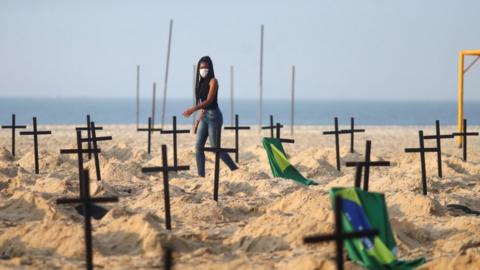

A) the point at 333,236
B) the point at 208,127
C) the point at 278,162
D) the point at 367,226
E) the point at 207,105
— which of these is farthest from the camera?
the point at 278,162

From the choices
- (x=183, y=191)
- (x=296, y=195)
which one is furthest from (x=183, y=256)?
(x=183, y=191)

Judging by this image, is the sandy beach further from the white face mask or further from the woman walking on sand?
the white face mask

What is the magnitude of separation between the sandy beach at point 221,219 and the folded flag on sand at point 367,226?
26 cm

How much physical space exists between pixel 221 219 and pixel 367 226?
147 inches

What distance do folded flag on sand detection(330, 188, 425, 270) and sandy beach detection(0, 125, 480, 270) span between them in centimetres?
26

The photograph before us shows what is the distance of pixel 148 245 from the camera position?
364 inches

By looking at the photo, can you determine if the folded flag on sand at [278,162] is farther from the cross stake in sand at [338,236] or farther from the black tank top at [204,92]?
the cross stake in sand at [338,236]

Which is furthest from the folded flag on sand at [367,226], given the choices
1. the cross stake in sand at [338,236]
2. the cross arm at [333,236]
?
the cross stake in sand at [338,236]

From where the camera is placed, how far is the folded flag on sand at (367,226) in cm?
785

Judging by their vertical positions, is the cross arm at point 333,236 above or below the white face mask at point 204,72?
below

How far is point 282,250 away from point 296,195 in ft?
9.98

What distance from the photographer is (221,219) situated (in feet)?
37.4

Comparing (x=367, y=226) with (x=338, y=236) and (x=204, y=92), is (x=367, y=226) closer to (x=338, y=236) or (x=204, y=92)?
(x=338, y=236)

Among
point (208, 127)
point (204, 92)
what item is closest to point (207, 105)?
point (204, 92)
